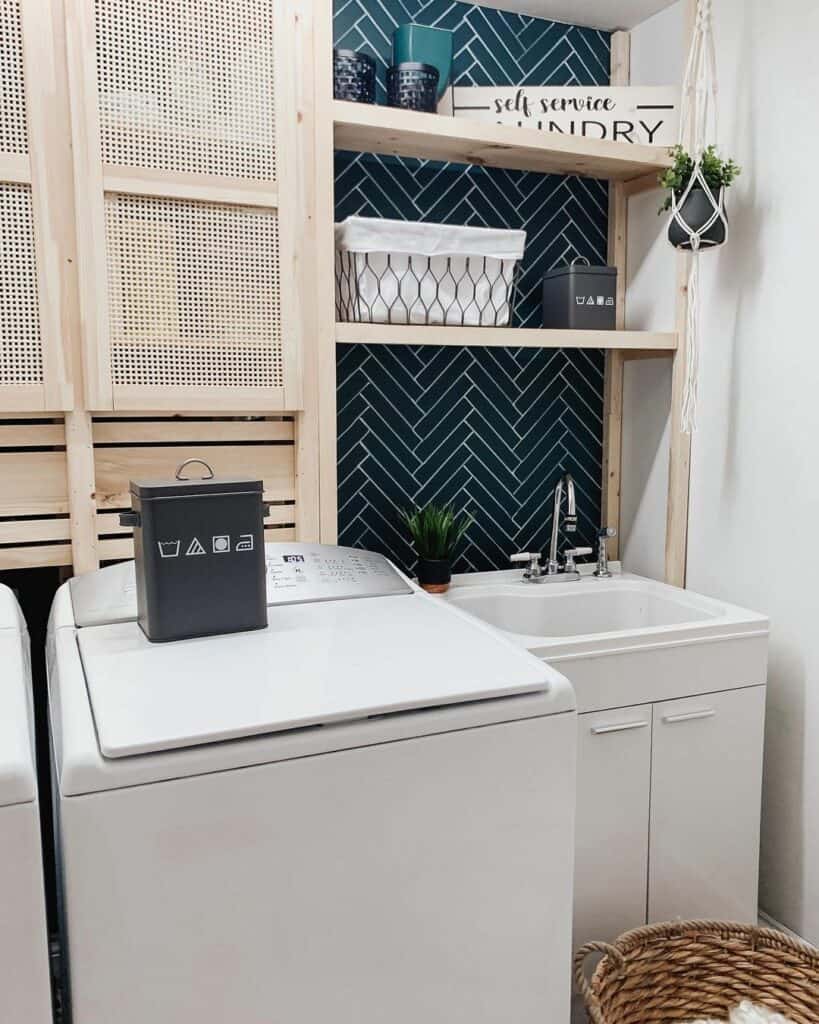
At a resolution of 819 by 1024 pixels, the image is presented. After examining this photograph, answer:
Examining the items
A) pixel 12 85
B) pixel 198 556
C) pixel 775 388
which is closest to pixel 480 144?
pixel 775 388

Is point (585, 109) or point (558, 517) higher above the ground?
point (585, 109)

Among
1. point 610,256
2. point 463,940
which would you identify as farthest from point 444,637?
point 610,256

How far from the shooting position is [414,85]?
2145 mm

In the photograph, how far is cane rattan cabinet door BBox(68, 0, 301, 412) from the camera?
1815 millimetres

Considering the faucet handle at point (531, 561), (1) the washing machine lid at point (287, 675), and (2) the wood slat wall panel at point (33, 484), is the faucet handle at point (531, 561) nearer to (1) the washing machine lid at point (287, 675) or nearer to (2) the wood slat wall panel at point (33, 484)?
(1) the washing machine lid at point (287, 675)

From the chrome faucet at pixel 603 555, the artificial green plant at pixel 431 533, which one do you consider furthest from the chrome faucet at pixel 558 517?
the artificial green plant at pixel 431 533

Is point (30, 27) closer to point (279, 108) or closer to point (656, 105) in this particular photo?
point (279, 108)

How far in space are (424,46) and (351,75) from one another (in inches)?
9.0

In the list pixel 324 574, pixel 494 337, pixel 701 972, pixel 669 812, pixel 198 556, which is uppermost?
pixel 494 337

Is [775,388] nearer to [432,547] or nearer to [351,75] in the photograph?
[432,547]

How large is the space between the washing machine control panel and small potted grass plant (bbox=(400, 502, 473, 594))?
1.15 ft

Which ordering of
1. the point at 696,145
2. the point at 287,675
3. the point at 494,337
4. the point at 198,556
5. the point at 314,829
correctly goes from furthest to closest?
the point at 696,145, the point at 494,337, the point at 198,556, the point at 287,675, the point at 314,829

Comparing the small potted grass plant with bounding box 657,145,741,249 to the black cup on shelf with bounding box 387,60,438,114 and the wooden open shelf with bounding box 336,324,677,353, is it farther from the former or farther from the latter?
the black cup on shelf with bounding box 387,60,438,114

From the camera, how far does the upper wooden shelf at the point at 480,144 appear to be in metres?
2.06
